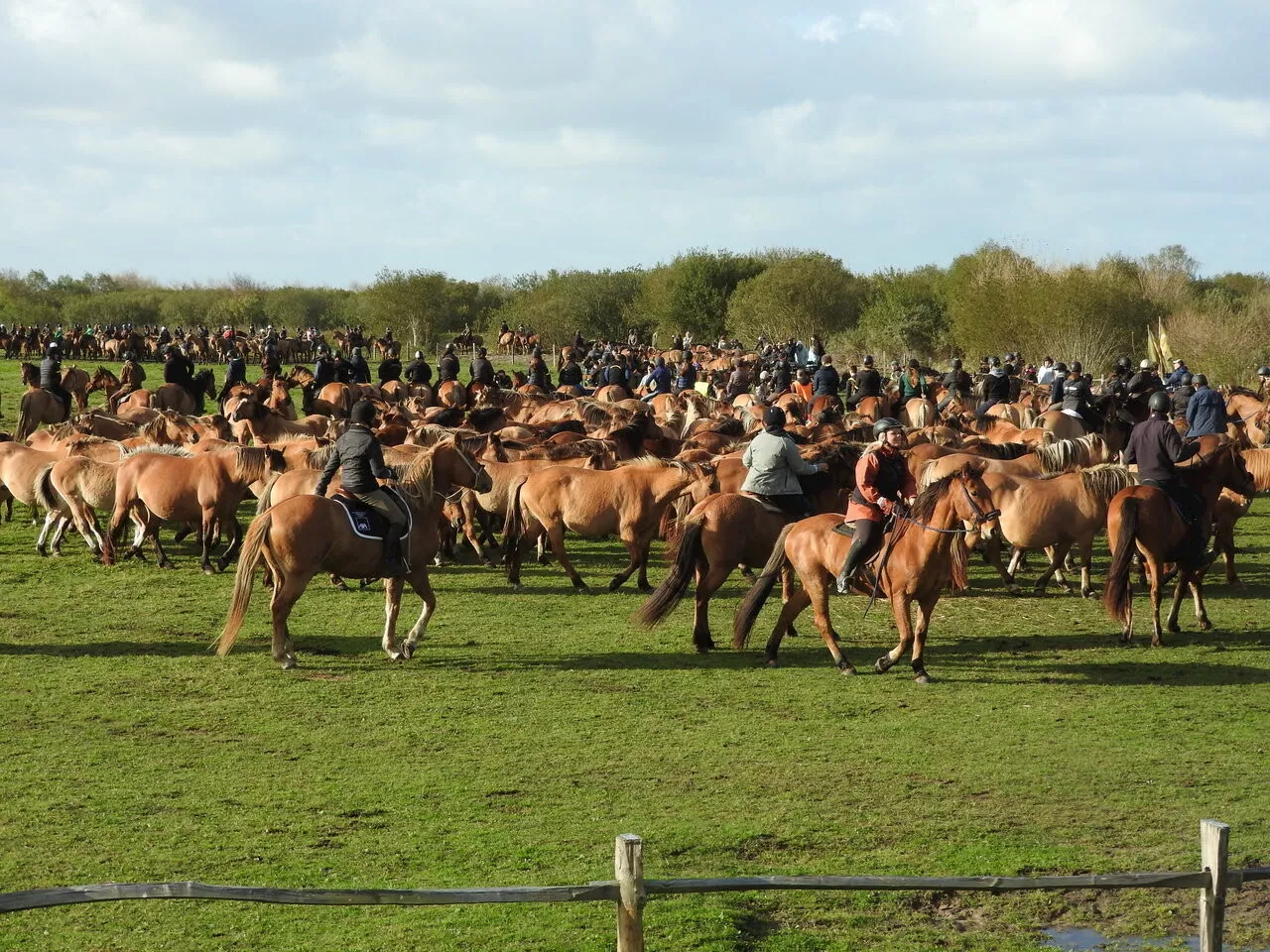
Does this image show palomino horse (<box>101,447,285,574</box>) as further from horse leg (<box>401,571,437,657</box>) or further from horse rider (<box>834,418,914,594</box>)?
horse rider (<box>834,418,914,594</box>)

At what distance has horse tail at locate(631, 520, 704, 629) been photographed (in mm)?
11664

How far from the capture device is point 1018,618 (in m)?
13.6

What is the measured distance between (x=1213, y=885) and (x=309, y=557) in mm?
7587

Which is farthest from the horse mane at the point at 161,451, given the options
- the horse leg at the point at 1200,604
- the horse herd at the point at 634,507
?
the horse leg at the point at 1200,604

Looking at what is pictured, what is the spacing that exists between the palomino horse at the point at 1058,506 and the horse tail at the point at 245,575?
7072 mm

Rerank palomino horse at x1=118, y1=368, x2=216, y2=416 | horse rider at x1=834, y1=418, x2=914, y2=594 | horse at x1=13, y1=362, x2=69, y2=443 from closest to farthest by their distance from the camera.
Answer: horse rider at x1=834, y1=418, x2=914, y2=594
horse at x1=13, y1=362, x2=69, y2=443
palomino horse at x1=118, y1=368, x2=216, y2=416

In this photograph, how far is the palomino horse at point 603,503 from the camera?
14.5 meters

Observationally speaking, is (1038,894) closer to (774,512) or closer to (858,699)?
(858,699)

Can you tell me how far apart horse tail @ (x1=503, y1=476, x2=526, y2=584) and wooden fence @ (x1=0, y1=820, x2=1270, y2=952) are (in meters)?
9.97

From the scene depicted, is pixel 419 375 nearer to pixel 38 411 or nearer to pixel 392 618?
pixel 38 411

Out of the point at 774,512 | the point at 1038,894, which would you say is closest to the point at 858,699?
the point at 774,512

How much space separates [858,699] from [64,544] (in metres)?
10.9

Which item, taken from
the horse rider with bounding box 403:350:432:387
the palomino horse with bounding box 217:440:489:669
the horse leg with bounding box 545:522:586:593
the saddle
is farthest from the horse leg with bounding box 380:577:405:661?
the horse rider with bounding box 403:350:432:387

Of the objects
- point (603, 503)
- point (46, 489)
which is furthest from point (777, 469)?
point (46, 489)
